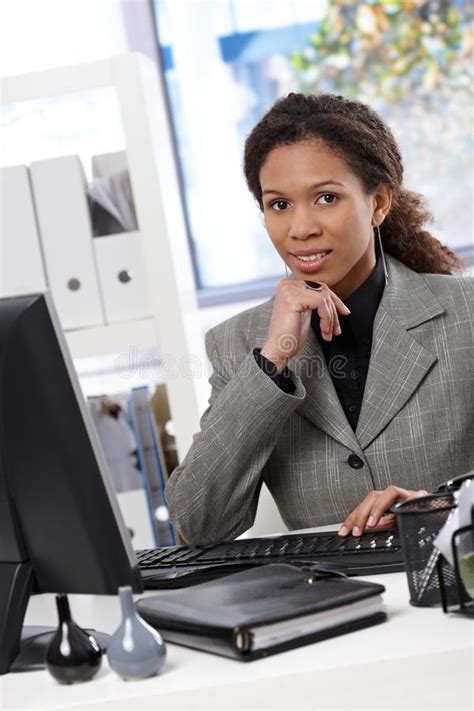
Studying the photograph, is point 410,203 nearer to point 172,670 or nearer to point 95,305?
point 95,305

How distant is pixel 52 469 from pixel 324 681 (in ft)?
1.18

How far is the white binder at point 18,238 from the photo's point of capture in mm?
2352

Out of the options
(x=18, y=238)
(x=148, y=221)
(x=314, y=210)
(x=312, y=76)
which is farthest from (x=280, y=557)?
(x=312, y=76)

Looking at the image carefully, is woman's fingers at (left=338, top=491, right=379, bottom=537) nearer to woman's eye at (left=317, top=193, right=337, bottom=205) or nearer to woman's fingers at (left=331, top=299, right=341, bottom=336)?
woman's fingers at (left=331, top=299, right=341, bottom=336)

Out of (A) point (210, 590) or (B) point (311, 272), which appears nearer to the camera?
(A) point (210, 590)

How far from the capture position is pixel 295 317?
1.72 m

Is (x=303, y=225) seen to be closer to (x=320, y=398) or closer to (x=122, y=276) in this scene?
(x=320, y=398)

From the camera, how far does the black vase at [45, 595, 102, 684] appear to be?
3.28ft

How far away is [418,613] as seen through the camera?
3.47 ft

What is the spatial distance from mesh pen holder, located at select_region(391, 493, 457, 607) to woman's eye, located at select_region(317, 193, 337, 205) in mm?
795

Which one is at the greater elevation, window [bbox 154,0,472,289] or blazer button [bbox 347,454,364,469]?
window [bbox 154,0,472,289]

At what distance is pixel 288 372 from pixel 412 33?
241 cm

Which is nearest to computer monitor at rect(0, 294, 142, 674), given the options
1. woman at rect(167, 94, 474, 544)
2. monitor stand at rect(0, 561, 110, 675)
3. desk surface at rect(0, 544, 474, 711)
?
monitor stand at rect(0, 561, 110, 675)

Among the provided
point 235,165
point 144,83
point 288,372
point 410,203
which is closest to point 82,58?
point 235,165
